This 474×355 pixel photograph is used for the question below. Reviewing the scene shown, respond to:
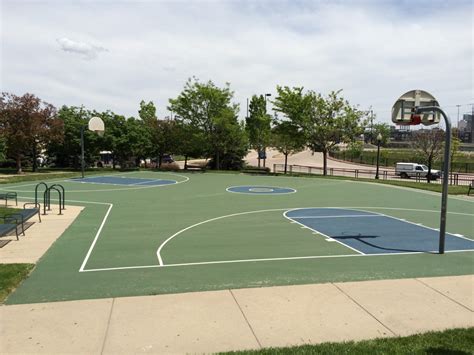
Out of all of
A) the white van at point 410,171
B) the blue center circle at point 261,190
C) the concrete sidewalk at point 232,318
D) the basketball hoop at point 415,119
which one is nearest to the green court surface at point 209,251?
the concrete sidewalk at point 232,318

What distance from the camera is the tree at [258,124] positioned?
45.0 meters

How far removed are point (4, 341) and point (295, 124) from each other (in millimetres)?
36689

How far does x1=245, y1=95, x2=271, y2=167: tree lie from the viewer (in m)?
45.0

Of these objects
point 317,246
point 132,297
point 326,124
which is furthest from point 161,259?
point 326,124

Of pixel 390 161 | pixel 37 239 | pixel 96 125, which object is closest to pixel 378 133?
pixel 96 125

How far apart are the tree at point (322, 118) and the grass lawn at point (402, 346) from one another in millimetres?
34245

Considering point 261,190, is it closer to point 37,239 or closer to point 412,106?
point 412,106

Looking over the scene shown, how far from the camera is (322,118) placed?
132 feet

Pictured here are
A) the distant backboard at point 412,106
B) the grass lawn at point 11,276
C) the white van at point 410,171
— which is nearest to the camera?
the grass lawn at point 11,276

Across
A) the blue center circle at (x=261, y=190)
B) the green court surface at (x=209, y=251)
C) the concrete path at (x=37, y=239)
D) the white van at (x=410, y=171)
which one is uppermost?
the white van at (x=410, y=171)

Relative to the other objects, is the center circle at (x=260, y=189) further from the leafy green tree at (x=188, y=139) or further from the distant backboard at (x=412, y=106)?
the leafy green tree at (x=188, y=139)

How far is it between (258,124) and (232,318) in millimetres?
41464

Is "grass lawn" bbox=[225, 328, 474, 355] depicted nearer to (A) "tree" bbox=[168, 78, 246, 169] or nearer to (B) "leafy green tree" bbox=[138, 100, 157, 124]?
(A) "tree" bbox=[168, 78, 246, 169]

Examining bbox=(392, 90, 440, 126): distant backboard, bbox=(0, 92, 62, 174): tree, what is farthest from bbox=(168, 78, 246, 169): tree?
bbox=(392, 90, 440, 126): distant backboard
